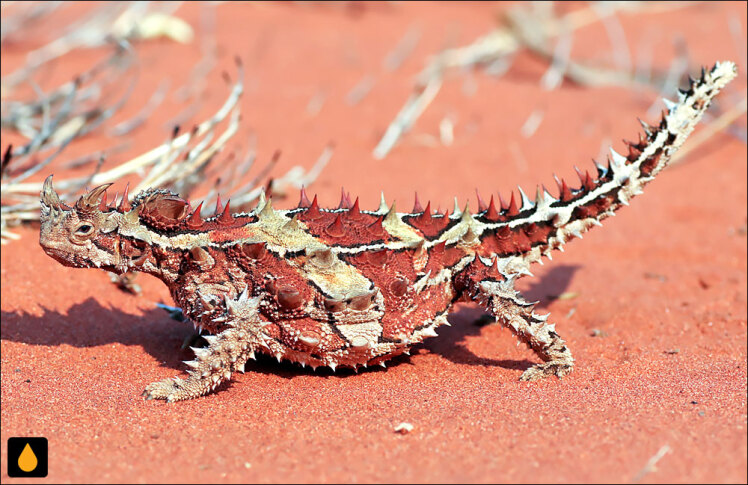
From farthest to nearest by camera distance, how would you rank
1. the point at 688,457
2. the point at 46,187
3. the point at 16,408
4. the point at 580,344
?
the point at 580,344 < the point at 46,187 < the point at 16,408 < the point at 688,457

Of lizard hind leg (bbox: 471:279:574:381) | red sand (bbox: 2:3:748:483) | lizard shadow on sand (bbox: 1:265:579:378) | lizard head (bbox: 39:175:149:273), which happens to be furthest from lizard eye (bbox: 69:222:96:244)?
lizard hind leg (bbox: 471:279:574:381)

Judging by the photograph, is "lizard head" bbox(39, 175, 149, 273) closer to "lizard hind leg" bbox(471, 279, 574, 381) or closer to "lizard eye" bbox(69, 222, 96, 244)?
"lizard eye" bbox(69, 222, 96, 244)

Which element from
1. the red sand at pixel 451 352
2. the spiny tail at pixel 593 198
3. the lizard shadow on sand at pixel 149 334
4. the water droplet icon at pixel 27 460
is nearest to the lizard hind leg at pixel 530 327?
the red sand at pixel 451 352

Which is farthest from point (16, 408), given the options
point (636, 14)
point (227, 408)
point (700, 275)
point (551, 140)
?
point (636, 14)

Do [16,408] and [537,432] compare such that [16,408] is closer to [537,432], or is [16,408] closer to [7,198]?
[537,432]

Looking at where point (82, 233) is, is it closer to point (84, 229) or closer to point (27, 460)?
point (84, 229)

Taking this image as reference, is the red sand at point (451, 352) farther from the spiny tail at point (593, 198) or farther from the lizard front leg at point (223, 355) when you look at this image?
the spiny tail at point (593, 198)
